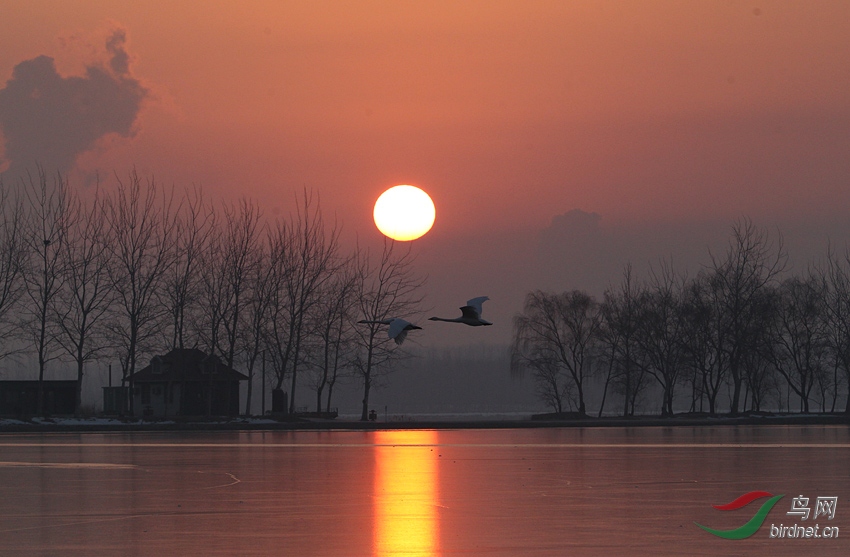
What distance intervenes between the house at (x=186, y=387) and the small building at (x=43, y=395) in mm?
5635

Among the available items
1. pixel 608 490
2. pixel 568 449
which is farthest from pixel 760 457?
pixel 608 490

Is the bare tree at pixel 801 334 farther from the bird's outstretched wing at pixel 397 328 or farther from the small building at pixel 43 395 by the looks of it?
the bird's outstretched wing at pixel 397 328

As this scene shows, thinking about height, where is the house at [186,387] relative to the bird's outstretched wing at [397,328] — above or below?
below

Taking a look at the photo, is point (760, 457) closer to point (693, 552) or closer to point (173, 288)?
point (693, 552)

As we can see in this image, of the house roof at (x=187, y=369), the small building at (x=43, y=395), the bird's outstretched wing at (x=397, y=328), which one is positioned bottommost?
the small building at (x=43, y=395)

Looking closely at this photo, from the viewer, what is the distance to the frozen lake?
1272 centimetres

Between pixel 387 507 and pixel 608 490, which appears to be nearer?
pixel 387 507

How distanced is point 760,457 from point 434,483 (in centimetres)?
1149

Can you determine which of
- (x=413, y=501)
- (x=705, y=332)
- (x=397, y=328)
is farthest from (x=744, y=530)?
(x=705, y=332)

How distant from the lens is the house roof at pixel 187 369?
8168 cm

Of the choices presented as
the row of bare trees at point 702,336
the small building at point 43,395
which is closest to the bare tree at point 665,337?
the row of bare trees at point 702,336

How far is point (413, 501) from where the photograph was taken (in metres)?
17.2

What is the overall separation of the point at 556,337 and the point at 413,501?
81.1 meters

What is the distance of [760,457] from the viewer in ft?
89.6
